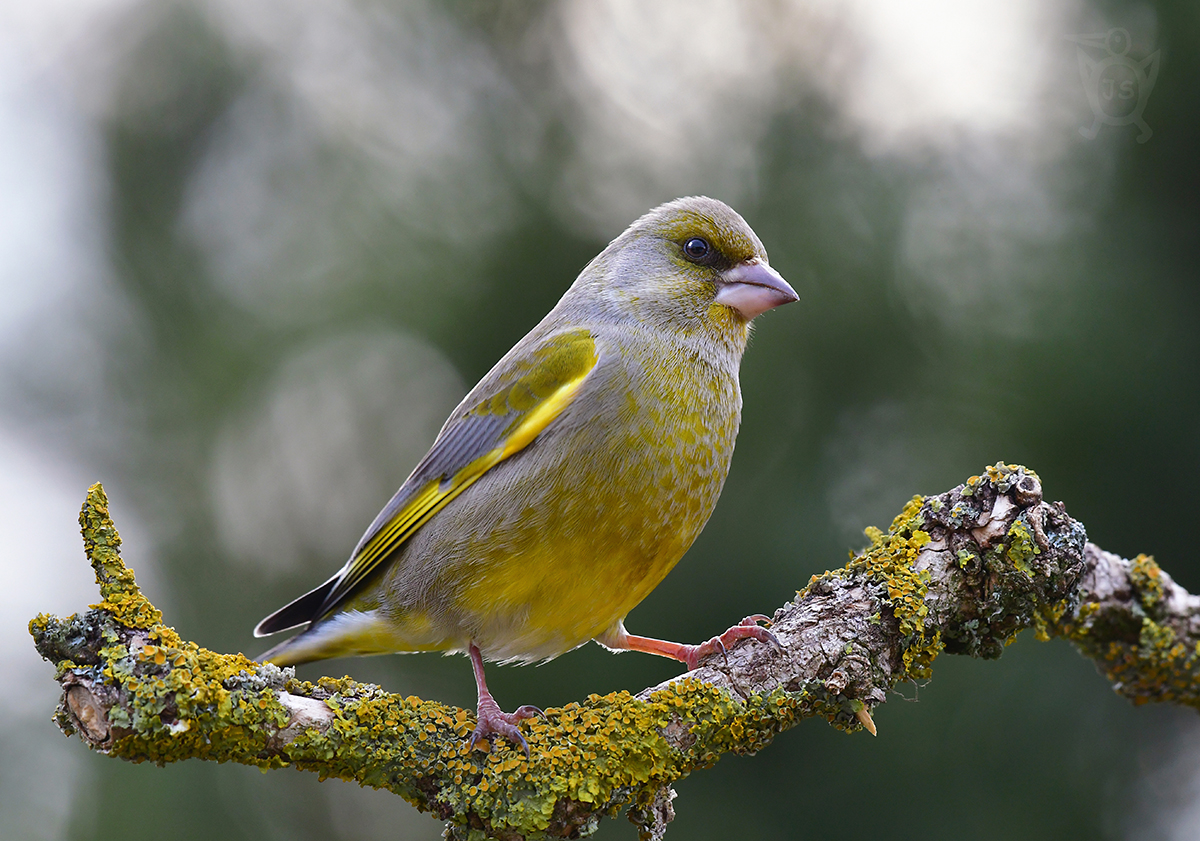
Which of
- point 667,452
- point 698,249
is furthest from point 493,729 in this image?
point 698,249

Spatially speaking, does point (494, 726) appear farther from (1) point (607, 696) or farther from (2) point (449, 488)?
(2) point (449, 488)

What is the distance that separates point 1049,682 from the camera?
16.1 ft

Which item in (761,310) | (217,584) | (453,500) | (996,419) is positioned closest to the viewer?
(453,500)

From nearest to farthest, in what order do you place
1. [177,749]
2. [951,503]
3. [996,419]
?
[177,749] → [951,503] → [996,419]

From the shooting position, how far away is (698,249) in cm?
357

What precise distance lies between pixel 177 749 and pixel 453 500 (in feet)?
4.13

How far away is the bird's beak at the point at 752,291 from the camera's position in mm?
3422

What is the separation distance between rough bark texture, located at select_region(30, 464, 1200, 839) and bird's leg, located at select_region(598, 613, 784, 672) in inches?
1.4

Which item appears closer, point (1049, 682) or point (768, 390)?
point (1049, 682)

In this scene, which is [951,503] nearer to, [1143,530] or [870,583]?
[870,583]

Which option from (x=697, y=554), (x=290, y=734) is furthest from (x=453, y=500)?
(x=697, y=554)

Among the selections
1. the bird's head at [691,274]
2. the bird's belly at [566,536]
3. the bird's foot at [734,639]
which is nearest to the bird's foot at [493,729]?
the bird's belly at [566,536]

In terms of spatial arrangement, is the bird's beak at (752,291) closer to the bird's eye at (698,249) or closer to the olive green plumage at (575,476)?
the olive green plumage at (575,476)

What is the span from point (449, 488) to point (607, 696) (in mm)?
1009
